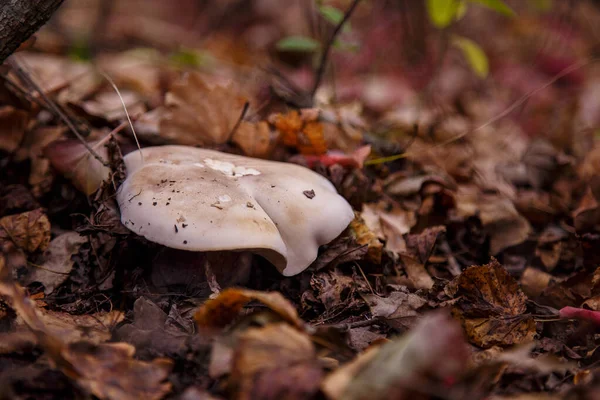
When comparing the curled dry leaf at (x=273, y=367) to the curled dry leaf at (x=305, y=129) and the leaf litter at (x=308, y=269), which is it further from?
the curled dry leaf at (x=305, y=129)

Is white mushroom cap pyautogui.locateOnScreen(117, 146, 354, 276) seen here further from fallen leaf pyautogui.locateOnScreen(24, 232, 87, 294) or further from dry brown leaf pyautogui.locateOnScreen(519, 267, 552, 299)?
dry brown leaf pyautogui.locateOnScreen(519, 267, 552, 299)

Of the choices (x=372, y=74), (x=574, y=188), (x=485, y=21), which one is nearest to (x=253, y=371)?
(x=574, y=188)

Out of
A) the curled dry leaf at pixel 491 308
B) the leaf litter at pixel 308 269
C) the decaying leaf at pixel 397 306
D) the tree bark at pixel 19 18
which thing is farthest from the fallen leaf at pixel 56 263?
the curled dry leaf at pixel 491 308

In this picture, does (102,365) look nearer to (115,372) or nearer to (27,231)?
(115,372)

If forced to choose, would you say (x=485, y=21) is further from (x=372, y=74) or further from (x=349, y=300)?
(x=349, y=300)

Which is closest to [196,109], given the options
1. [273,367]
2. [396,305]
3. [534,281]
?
[396,305]
